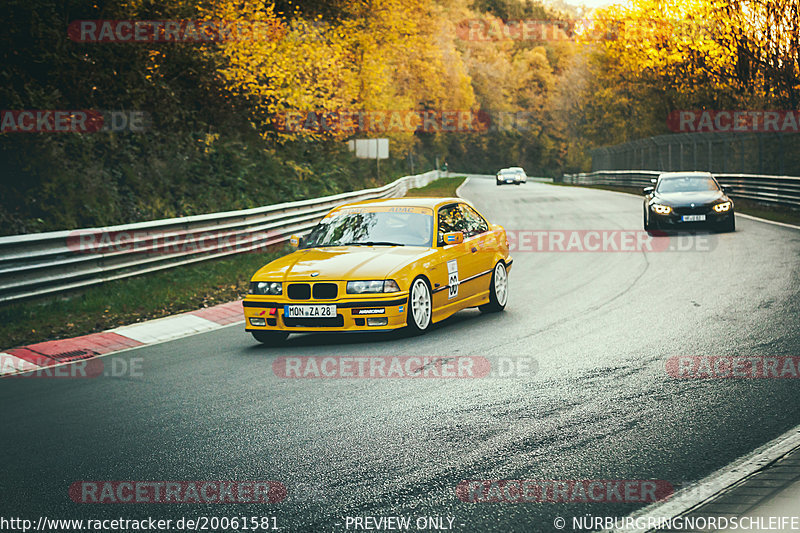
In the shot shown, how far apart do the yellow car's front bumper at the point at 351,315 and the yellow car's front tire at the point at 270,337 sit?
29cm

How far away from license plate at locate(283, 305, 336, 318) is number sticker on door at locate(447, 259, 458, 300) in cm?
161

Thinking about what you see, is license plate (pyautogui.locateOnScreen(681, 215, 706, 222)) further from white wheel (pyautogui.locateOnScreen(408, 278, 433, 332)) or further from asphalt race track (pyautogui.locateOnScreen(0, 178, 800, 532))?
white wheel (pyautogui.locateOnScreen(408, 278, 433, 332))

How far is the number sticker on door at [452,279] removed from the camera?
9.90 meters

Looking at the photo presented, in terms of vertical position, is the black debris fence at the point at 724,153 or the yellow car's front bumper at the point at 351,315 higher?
the black debris fence at the point at 724,153

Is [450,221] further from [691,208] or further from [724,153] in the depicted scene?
[724,153]

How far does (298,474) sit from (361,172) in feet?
127

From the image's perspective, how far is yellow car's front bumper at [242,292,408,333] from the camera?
8.88 m

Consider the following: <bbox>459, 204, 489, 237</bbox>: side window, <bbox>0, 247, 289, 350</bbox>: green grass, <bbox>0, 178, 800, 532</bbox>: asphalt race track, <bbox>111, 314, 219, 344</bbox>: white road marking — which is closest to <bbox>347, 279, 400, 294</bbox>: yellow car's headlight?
<bbox>0, 178, 800, 532</bbox>: asphalt race track

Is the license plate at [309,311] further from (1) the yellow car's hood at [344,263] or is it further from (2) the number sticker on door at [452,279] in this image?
(2) the number sticker on door at [452,279]

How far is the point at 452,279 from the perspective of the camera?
9961 millimetres

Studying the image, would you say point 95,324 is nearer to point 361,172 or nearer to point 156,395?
point 156,395

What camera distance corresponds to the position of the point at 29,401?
23.9 ft

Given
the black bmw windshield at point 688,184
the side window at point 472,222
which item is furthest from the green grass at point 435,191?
the side window at point 472,222

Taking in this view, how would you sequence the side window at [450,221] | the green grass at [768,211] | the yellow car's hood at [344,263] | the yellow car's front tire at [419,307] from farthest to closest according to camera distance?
the green grass at [768,211], the side window at [450,221], the yellow car's front tire at [419,307], the yellow car's hood at [344,263]
